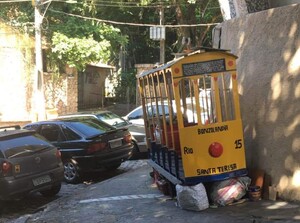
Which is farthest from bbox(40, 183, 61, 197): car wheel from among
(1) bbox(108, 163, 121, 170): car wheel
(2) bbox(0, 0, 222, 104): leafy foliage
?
(2) bbox(0, 0, 222, 104): leafy foliage

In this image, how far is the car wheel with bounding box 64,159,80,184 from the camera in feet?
36.0

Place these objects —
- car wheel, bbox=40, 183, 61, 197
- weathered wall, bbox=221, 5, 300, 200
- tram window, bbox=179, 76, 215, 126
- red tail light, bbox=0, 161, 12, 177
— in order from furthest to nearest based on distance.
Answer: car wheel, bbox=40, 183, 61, 197
red tail light, bbox=0, 161, 12, 177
tram window, bbox=179, 76, 215, 126
weathered wall, bbox=221, 5, 300, 200

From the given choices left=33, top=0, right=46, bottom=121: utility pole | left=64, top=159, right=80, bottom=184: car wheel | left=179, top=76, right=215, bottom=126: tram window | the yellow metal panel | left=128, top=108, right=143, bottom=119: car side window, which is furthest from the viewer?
left=33, top=0, right=46, bottom=121: utility pole

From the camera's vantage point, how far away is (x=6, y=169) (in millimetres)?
8430

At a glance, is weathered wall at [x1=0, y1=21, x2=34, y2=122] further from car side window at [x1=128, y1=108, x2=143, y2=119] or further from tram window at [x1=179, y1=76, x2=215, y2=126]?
tram window at [x1=179, y1=76, x2=215, y2=126]

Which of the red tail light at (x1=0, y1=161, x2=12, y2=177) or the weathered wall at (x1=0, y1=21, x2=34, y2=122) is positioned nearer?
the red tail light at (x1=0, y1=161, x2=12, y2=177)

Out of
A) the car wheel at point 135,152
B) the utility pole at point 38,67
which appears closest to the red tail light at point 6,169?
the car wheel at point 135,152

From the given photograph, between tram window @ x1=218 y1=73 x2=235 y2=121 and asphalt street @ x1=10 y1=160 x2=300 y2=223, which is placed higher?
tram window @ x1=218 y1=73 x2=235 y2=121

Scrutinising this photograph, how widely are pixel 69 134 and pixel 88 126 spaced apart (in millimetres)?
500

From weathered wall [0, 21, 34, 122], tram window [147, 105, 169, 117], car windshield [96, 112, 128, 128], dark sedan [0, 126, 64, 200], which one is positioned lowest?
dark sedan [0, 126, 64, 200]

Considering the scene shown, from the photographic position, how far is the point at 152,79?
8195 mm

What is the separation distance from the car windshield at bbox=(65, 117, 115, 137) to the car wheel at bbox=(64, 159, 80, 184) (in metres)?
0.77

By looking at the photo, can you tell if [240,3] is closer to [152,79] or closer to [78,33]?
[152,79]

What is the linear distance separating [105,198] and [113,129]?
322 centimetres
